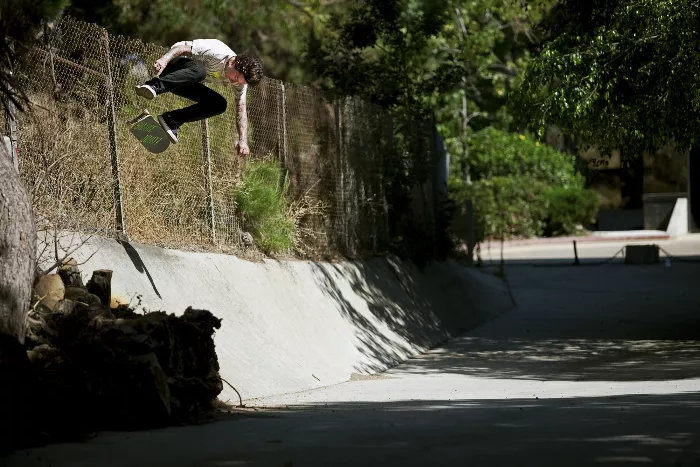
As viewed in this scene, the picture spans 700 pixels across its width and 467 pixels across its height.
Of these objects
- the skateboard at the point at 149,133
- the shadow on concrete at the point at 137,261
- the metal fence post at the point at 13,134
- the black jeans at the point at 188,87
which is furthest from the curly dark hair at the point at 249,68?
the metal fence post at the point at 13,134

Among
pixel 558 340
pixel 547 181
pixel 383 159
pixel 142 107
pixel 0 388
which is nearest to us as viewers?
pixel 0 388

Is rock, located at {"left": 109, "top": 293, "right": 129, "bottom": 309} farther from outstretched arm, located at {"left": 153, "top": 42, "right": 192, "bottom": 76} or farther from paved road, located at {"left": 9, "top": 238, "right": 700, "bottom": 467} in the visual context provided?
outstretched arm, located at {"left": 153, "top": 42, "right": 192, "bottom": 76}

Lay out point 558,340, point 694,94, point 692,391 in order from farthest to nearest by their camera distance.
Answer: point 558,340, point 694,94, point 692,391

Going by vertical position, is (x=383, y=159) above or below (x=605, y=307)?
above

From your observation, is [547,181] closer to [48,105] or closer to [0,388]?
[48,105]

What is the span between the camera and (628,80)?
592 inches

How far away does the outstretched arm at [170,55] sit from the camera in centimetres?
1091

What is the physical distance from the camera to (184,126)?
12.7m

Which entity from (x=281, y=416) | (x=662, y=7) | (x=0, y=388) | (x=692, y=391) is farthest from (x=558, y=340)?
(x=0, y=388)

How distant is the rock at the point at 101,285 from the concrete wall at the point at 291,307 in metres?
0.65

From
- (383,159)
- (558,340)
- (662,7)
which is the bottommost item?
(558,340)

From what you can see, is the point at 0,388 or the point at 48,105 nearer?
the point at 0,388

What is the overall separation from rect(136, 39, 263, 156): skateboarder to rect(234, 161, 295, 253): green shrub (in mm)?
1832

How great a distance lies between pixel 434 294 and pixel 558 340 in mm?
2571
